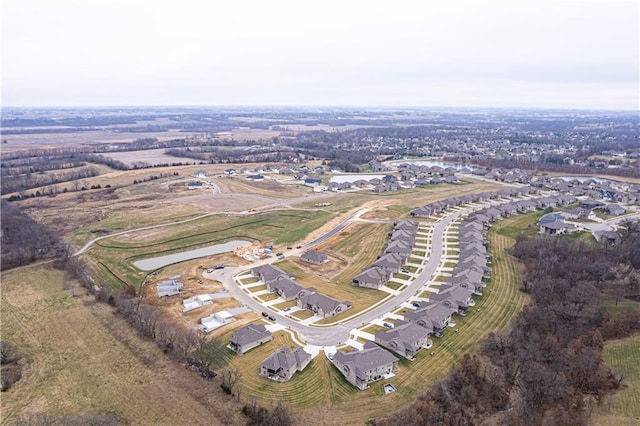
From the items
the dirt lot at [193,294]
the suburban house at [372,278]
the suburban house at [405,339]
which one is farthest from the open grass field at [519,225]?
the dirt lot at [193,294]

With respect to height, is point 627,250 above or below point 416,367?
above

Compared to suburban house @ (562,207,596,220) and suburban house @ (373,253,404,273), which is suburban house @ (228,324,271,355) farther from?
suburban house @ (562,207,596,220)

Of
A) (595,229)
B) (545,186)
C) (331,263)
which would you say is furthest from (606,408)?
(545,186)

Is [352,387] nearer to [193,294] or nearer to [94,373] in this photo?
[94,373]

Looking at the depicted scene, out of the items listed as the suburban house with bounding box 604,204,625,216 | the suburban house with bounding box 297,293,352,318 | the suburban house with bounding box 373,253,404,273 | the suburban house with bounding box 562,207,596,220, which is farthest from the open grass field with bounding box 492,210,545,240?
the suburban house with bounding box 297,293,352,318

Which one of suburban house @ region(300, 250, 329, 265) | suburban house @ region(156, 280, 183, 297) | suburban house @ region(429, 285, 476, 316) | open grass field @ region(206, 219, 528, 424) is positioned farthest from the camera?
suburban house @ region(300, 250, 329, 265)

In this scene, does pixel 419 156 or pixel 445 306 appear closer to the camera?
pixel 445 306

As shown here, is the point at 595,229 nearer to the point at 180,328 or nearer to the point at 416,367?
the point at 416,367
